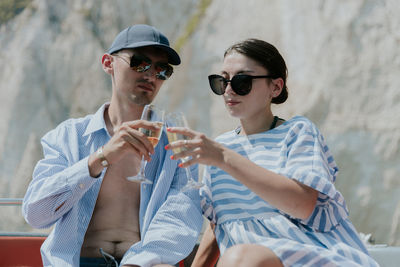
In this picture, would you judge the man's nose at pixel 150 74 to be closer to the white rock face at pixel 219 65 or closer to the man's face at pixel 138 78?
the man's face at pixel 138 78

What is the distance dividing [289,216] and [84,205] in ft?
3.24

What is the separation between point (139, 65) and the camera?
255cm

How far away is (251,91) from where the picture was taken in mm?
2189

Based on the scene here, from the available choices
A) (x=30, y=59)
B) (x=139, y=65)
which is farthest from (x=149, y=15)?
(x=139, y=65)

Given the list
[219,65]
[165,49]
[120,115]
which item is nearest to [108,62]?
[120,115]

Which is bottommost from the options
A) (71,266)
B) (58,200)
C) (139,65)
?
(71,266)

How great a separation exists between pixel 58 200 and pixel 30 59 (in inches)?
552

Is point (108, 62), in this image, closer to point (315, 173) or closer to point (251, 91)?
point (251, 91)

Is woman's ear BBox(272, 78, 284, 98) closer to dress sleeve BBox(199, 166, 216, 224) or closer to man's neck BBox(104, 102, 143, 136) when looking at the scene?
dress sleeve BBox(199, 166, 216, 224)

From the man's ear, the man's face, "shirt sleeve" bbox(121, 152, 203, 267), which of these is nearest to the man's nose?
the man's face

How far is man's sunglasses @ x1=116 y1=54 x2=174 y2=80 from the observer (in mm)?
2545

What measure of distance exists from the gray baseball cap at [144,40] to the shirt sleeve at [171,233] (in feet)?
2.01

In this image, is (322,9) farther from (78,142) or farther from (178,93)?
(78,142)

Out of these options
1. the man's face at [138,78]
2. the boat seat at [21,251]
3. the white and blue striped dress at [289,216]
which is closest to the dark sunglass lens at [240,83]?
the white and blue striped dress at [289,216]
